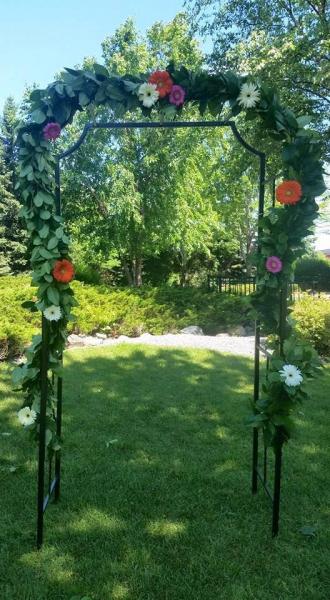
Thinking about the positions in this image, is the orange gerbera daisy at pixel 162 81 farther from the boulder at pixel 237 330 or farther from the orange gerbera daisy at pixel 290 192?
the boulder at pixel 237 330

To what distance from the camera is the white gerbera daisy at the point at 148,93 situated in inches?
99.8

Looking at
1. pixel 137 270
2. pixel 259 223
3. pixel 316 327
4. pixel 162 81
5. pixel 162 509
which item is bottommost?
pixel 162 509

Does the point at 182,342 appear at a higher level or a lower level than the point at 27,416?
lower

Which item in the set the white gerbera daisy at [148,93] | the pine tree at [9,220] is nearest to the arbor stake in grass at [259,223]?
the white gerbera daisy at [148,93]

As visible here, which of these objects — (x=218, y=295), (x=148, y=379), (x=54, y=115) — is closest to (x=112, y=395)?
(x=148, y=379)

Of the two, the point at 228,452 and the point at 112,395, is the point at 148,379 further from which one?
the point at 228,452

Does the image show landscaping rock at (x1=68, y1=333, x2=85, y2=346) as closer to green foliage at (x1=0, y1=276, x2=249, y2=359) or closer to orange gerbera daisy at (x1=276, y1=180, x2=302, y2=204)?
green foliage at (x1=0, y1=276, x2=249, y2=359)

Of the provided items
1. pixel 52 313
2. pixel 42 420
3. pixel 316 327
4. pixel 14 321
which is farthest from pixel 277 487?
pixel 14 321

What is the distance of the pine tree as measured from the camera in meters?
17.5

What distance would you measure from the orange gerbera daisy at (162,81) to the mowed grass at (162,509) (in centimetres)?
245

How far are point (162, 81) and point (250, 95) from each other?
0.48 m

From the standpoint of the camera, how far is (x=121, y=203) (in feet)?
46.2

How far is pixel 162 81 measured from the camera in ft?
8.38

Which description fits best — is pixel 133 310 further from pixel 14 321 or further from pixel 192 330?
pixel 14 321
